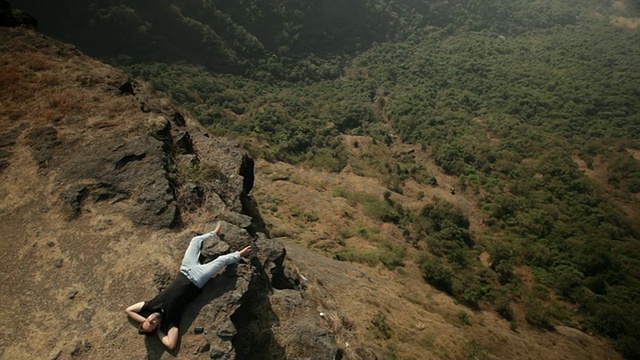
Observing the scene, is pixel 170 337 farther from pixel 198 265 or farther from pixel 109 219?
pixel 109 219

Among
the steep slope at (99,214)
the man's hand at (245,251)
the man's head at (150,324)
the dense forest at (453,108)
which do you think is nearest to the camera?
the man's head at (150,324)

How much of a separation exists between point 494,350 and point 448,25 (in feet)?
276

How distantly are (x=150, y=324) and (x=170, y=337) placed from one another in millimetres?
398

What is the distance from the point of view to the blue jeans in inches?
251

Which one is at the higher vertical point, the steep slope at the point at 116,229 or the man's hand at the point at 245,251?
the man's hand at the point at 245,251

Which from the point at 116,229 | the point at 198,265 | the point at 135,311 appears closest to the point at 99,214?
the point at 116,229

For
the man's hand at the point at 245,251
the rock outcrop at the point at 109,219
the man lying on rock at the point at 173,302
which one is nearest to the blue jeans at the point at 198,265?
the man lying on rock at the point at 173,302

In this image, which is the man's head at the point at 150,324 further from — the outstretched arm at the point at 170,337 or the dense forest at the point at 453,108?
the dense forest at the point at 453,108

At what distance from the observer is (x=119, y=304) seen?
21.0 ft

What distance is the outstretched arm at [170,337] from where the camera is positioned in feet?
19.1

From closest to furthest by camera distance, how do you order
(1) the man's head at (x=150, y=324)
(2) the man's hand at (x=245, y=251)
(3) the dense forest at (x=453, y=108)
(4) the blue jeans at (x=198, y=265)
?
(1) the man's head at (x=150, y=324), (4) the blue jeans at (x=198, y=265), (2) the man's hand at (x=245, y=251), (3) the dense forest at (x=453, y=108)

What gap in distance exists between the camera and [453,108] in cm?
5391

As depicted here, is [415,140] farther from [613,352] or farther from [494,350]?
[494,350]

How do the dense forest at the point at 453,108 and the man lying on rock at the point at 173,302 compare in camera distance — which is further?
the dense forest at the point at 453,108
